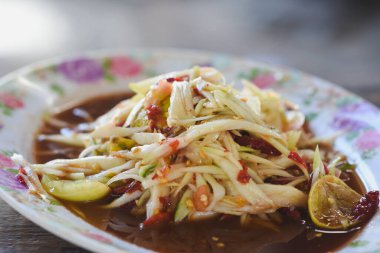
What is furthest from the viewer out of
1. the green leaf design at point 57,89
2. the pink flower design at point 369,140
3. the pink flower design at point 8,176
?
the green leaf design at point 57,89

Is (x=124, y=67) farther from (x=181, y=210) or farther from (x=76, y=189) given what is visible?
(x=181, y=210)

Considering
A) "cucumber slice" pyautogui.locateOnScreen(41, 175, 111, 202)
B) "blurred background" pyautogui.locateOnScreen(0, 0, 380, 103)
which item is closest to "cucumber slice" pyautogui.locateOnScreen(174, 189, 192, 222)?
"cucumber slice" pyautogui.locateOnScreen(41, 175, 111, 202)

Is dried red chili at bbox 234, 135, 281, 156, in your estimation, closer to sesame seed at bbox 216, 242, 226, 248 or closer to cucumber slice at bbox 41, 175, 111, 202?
sesame seed at bbox 216, 242, 226, 248

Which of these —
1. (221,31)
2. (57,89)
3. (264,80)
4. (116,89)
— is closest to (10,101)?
(57,89)

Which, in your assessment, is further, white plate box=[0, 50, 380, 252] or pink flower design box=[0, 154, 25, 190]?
pink flower design box=[0, 154, 25, 190]

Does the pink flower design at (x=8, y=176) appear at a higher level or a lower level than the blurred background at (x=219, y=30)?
higher

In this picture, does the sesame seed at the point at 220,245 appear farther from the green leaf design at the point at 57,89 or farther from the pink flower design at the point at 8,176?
the green leaf design at the point at 57,89

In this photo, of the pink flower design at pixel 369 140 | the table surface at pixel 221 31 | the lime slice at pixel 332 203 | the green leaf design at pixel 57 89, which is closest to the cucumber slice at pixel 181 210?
the lime slice at pixel 332 203

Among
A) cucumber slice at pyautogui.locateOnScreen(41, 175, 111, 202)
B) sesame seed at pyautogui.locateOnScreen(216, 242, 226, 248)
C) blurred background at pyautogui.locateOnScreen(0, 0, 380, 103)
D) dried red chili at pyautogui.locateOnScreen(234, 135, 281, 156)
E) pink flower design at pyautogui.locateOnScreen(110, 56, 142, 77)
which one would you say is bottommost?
blurred background at pyautogui.locateOnScreen(0, 0, 380, 103)
